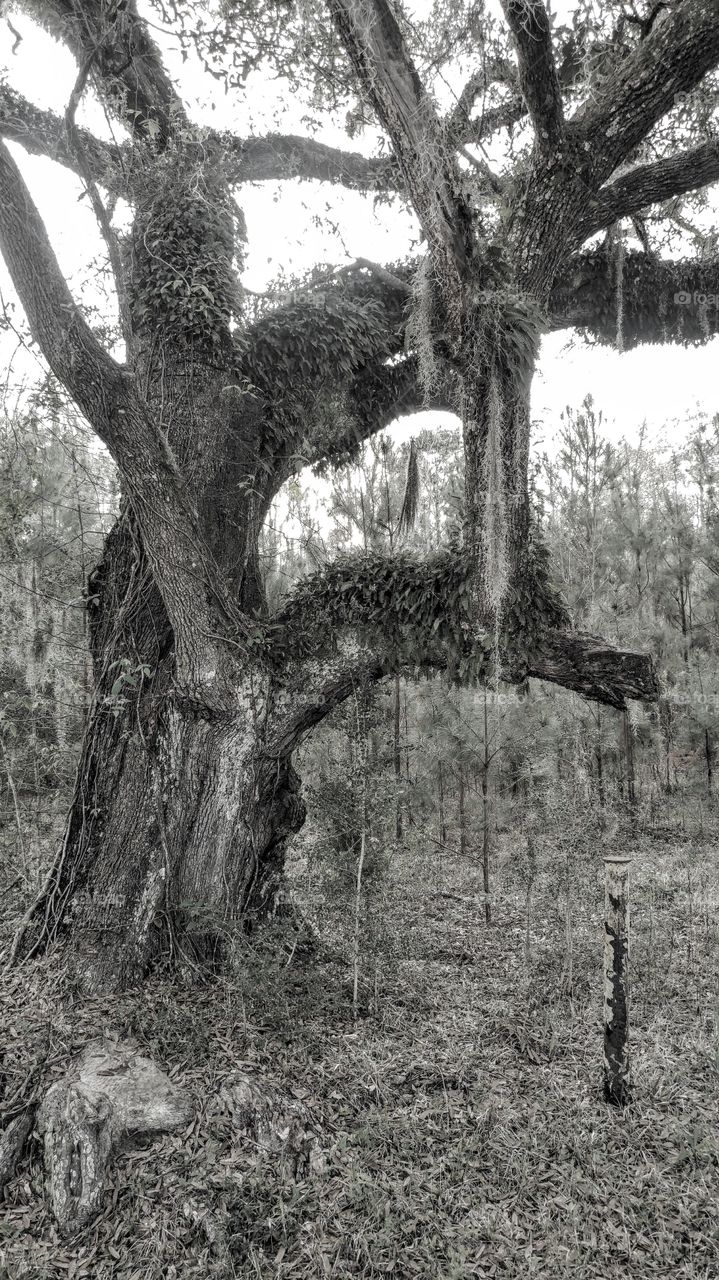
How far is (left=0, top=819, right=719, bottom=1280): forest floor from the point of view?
302 centimetres

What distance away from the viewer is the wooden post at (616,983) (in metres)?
3.84

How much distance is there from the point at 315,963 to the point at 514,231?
5348mm

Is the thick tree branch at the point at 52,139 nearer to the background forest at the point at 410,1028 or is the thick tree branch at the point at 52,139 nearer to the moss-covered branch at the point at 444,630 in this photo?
the background forest at the point at 410,1028

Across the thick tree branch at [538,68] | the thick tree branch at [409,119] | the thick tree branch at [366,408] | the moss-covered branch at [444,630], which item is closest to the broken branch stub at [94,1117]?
the moss-covered branch at [444,630]

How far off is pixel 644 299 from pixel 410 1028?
21.4 ft

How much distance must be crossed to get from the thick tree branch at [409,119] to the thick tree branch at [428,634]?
6.67 feet

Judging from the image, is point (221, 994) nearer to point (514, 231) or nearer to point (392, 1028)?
point (392, 1028)

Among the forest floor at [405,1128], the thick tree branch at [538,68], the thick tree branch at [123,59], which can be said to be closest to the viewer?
the forest floor at [405,1128]

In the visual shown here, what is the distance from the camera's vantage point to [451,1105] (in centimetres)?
396

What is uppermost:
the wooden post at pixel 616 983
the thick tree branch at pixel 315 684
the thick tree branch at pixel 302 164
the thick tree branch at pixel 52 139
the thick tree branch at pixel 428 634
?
the thick tree branch at pixel 302 164

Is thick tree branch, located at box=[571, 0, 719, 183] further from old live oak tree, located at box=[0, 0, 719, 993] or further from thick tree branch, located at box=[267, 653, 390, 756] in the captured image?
thick tree branch, located at box=[267, 653, 390, 756]
